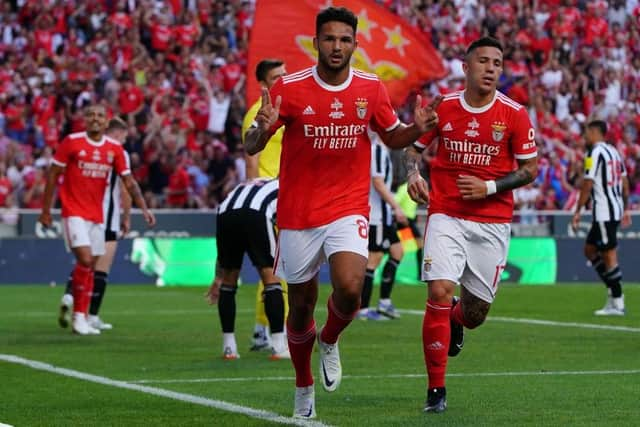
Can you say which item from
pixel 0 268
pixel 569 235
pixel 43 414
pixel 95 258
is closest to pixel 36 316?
pixel 95 258

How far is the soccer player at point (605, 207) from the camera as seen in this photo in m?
18.9

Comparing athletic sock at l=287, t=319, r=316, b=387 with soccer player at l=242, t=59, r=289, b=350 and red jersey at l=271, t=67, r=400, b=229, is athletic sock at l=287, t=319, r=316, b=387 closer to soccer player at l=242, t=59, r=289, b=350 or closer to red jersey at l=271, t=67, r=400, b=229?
red jersey at l=271, t=67, r=400, b=229

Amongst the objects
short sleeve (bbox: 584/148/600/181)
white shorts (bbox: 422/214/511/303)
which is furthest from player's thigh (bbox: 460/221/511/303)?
short sleeve (bbox: 584/148/600/181)

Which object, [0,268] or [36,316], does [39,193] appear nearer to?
[0,268]

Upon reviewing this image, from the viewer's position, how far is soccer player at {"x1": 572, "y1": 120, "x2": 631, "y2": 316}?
1888cm

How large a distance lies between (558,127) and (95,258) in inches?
700

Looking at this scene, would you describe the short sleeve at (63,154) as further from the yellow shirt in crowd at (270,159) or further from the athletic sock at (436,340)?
the athletic sock at (436,340)

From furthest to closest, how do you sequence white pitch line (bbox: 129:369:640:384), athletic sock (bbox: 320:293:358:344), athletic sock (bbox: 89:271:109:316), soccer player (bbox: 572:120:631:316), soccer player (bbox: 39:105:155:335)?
1. soccer player (bbox: 572:120:631:316)
2. athletic sock (bbox: 89:271:109:316)
3. soccer player (bbox: 39:105:155:335)
4. white pitch line (bbox: 129:369:640:384)
5. athletic sock (bbox: 320:293:358:344)

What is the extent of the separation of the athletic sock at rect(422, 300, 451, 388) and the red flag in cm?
1605

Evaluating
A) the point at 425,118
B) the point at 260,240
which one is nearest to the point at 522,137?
the point at 425,118

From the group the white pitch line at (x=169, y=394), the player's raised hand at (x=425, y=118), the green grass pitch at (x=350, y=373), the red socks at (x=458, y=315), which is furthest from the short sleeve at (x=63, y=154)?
the player's raised hand at (x=425, y=118)

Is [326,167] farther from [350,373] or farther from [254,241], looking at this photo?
[254,241]

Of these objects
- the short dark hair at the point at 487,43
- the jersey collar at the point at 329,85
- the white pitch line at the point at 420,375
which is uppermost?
the short dark hair at the point at 487,43

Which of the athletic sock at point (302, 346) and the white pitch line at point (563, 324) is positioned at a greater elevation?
the athletic sock at point (302, 346)
